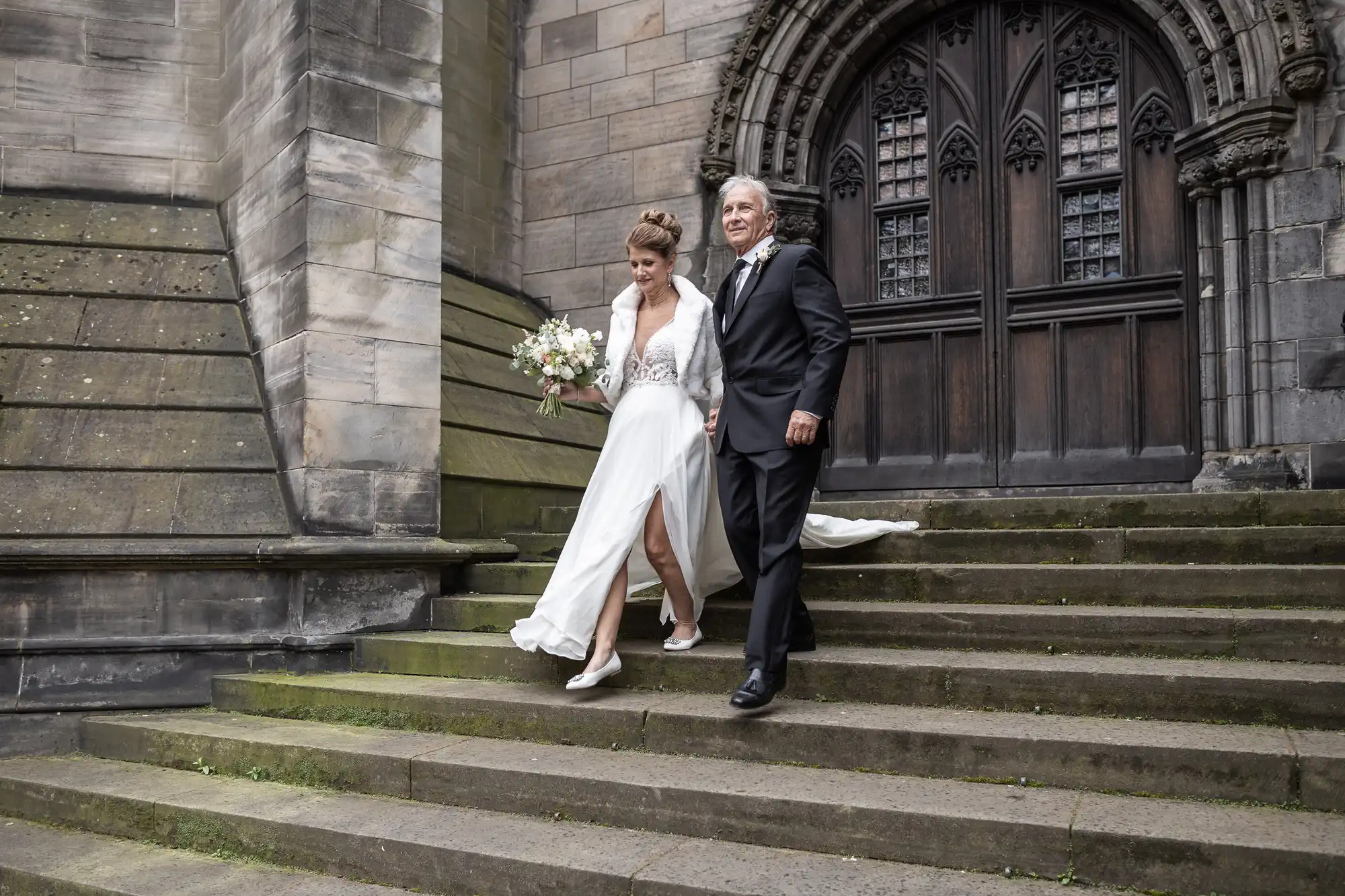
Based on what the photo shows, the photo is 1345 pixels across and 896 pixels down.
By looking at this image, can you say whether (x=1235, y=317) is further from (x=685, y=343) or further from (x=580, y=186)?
(x=580, y=186)

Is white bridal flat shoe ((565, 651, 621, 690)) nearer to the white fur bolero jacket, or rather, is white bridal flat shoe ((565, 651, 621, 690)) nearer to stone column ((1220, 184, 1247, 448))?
the white fur bolero jacket

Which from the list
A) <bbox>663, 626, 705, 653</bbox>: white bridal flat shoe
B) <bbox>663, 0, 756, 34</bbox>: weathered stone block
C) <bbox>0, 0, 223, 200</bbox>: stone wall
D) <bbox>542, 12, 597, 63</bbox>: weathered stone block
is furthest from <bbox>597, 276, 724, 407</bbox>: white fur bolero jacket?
<bbox>542, 12, 597, 63</bbox>: weathered stone block

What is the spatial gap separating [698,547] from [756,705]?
1.03 m

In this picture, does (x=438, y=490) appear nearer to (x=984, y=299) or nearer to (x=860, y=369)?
(x=860, y=369)

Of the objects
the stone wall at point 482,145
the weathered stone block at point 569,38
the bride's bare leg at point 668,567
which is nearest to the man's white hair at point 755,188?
the bride's bare leg at point 668,567

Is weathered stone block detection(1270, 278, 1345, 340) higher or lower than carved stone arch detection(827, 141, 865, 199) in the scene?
lower

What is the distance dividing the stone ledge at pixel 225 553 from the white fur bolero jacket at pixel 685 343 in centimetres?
175

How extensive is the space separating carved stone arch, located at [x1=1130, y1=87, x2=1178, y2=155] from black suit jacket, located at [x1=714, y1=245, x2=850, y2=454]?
4226mm

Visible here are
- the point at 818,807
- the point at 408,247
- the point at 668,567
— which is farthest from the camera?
the point at 408,247

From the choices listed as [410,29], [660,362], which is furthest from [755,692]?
[410,29]

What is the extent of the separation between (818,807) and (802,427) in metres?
1.40

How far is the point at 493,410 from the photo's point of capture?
8.01 metres

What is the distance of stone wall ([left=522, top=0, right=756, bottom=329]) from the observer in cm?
891

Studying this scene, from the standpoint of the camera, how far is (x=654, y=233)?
4.90 metres
